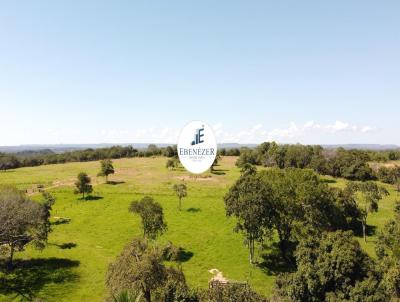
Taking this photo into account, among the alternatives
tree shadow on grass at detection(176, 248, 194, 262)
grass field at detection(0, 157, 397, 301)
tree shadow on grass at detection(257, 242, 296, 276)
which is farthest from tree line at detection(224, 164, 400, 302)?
tree shadow on grass at detection(176, 248, 194, 262)

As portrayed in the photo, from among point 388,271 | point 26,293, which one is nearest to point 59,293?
point 26,293

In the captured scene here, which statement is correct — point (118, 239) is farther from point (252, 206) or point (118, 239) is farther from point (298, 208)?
point (298, 208)

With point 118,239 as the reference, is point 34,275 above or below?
below

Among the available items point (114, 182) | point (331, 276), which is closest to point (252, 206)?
point (331, 276)

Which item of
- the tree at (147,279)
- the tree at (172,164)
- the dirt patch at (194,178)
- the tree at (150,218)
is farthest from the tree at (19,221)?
the tree at (172,164)

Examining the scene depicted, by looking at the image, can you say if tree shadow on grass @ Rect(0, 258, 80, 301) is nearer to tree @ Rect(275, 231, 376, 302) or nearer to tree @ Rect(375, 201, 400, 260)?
tree @ Rect(275, 231, 376, 302)
